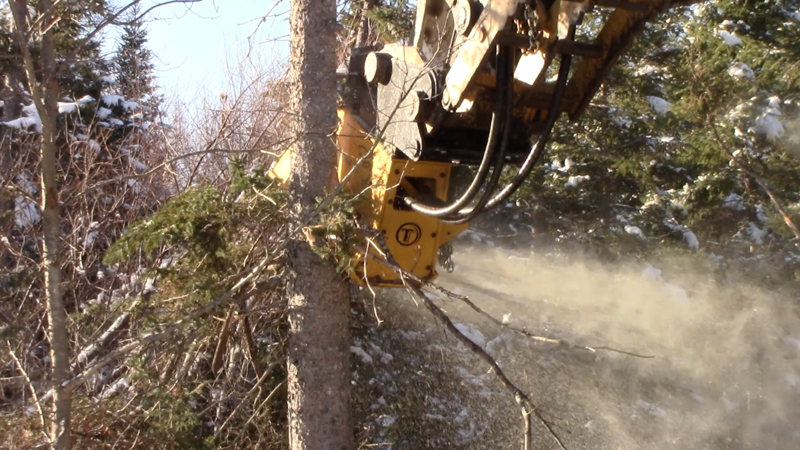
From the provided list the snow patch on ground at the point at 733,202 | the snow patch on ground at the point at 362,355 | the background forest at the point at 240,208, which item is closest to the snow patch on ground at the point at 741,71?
the background forest at the point at 240,208

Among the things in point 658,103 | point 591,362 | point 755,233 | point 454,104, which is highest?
point 658,103

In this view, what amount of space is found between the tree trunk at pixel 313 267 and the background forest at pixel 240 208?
7.7 inches

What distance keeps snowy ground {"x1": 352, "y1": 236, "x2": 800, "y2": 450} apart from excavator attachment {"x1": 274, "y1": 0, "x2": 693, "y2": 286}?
4.87 feet

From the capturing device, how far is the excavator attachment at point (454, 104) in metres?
3.28

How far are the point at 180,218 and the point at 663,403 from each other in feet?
20.1

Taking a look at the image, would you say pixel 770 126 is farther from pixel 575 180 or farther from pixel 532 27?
pixel 532 27

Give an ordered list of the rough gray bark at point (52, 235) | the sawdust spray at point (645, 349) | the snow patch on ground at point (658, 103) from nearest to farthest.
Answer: the rough gray bark at point (52, 235), the sawdust spray at point (645, 349), the snow patch on ground at point (658, 103)

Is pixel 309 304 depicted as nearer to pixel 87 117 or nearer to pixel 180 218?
pixel 180 218

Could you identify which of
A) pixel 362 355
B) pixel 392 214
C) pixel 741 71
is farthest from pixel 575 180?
pixel 392 214

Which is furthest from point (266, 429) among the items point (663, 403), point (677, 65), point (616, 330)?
point (677, 65)

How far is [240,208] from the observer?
15.9 feet

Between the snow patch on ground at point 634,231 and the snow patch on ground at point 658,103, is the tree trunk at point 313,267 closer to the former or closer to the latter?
the snow patch on ground at point 658,103

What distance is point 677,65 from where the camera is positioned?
936cm

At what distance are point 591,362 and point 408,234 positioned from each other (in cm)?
497
